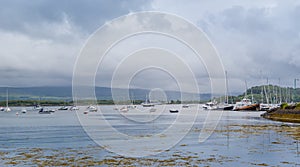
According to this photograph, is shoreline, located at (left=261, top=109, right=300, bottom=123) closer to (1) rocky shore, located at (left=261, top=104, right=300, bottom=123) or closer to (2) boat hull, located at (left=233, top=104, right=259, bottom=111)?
(1) rocky shore, located at (left=261, top=104, right=300, bottom=123)

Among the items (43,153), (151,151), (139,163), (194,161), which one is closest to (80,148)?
(43,153)

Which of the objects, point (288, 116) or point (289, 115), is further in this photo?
point (288, 116)

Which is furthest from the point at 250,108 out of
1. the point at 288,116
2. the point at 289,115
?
the point at 289,115

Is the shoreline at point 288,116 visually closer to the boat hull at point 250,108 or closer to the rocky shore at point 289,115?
the rocky shore at point 289,115

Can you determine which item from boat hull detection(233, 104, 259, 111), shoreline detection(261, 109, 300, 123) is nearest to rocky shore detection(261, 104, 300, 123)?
shoreline detection(261, 109, 300, 123)

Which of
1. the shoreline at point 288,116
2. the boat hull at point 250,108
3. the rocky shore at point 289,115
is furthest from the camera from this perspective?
the boat hull at point 250,108

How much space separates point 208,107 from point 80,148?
133 m

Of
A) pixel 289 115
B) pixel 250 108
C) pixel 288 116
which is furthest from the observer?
pixel 250 108

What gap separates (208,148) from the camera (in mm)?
28578

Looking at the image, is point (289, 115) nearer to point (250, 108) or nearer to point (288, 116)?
point (288, 116)

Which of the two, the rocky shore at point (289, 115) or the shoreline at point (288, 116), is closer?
the shoreline at point (288, 116)

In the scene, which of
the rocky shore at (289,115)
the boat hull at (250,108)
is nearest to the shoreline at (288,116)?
the rocky shore at (289,115)

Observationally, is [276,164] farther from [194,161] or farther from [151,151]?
[151,151]

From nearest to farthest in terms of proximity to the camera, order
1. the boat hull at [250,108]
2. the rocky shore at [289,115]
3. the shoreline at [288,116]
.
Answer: the shoreline at [288,116] → the rocky shore at [289,115] → the boat hull at [250,108]
